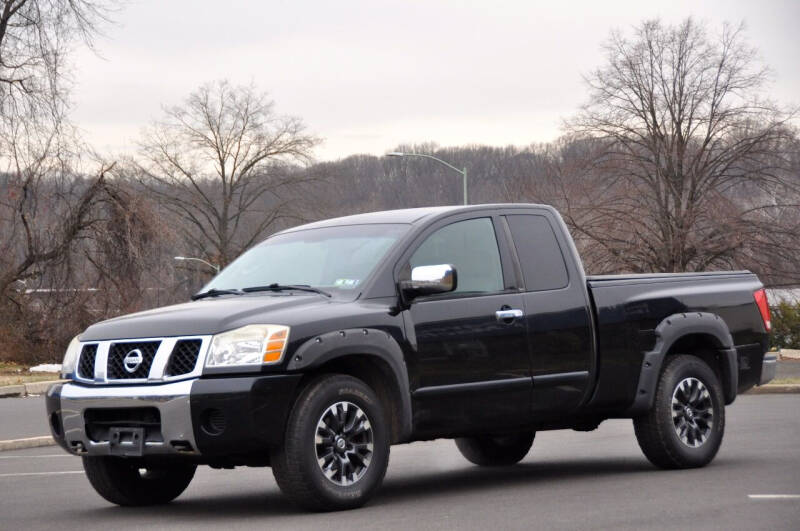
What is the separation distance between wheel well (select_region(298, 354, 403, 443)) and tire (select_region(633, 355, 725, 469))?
244 cm

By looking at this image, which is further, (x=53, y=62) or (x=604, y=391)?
(x=53, y=62)

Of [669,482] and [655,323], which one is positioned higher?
[655,323]

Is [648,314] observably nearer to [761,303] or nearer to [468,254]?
A: [761,303]

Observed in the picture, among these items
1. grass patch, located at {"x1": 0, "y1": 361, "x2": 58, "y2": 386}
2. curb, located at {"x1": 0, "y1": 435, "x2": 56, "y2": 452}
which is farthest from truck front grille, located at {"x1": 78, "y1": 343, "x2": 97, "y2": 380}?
grass patch, located at {"x1": 0, "y1": 361, "x2": 58, "y2": 386}

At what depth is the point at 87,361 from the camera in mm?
8617

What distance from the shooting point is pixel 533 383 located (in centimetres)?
934

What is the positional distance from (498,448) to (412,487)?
168 centimetres

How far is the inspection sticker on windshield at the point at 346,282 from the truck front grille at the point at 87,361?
1.59 meters

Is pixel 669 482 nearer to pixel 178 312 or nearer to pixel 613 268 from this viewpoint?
pixel 178 312

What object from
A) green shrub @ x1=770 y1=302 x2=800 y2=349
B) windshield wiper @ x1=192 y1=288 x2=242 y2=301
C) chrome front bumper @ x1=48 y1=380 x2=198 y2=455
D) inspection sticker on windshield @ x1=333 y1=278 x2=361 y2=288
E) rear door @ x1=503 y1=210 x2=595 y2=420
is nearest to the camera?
chrome front bumper @ x1=48 y1=380 x2=198 y2=455

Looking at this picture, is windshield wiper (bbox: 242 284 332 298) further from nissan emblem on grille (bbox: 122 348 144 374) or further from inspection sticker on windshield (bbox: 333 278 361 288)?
nissan emblem on grille (bbox: 122 348 144 374)

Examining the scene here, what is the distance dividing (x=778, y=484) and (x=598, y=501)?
4.84 ft

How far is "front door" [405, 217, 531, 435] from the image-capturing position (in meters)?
8.76

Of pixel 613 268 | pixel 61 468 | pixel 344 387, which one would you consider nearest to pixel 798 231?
pixel 613 268
